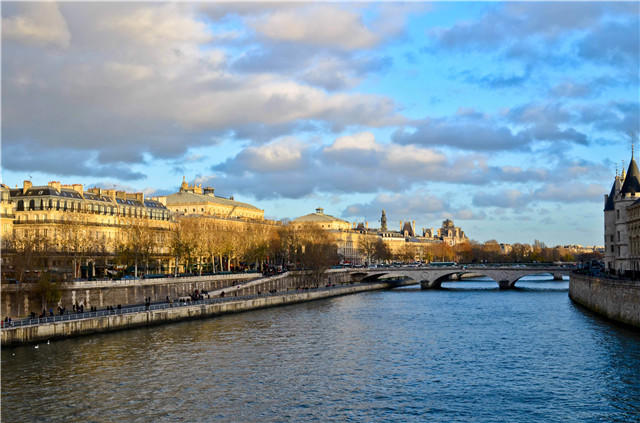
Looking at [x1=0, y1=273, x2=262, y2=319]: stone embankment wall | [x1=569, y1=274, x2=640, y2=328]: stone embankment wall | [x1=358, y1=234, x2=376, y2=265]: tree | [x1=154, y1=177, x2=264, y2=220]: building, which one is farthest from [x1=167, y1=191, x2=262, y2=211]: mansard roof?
[x1=569, y1=274, x2=640, y2=328]: stone embankment wall

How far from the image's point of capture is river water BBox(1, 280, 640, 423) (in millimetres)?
26797

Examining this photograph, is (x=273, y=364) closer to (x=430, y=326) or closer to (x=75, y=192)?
(x=430, y=326)

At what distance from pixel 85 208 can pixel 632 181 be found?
58.2 m

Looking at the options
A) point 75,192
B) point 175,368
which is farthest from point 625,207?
point 75,192

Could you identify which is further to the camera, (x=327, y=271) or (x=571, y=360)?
(x=327, y=271)

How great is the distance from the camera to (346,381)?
32.1m

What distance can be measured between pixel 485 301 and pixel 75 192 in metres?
48.2

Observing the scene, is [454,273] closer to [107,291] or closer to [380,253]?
[380,253]

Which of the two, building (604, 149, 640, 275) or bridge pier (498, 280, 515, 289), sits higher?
building (604, 149, 640, 275)

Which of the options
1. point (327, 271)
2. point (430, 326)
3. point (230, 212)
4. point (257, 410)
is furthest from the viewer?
point (230, 212)

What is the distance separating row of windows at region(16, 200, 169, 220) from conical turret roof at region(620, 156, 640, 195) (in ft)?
187

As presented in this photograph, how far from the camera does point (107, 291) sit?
187ft

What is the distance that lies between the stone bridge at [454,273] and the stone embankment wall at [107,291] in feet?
124

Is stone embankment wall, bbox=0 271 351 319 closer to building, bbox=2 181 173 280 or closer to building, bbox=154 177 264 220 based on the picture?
building, bbox=2 181 173 280
